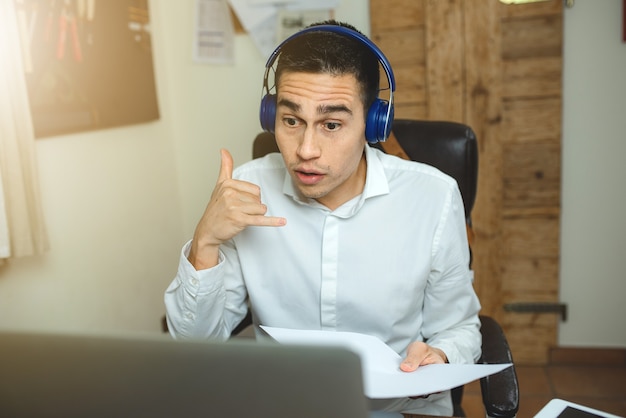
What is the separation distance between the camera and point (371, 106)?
44.9 inches

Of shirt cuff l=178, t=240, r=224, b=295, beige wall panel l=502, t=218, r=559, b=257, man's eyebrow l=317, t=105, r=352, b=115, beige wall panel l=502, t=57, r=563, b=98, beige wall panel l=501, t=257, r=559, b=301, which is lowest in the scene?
beige wall panel l=501, t=257, r=559, b=301

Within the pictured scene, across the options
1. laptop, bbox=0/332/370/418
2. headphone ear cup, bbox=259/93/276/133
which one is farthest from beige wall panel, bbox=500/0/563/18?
laptop, bbox=0/332/370/418

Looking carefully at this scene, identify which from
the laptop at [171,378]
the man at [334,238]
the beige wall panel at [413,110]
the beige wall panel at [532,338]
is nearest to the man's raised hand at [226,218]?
the man at [334,238]

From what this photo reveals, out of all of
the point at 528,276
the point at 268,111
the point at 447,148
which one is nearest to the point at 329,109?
the point at 268,111

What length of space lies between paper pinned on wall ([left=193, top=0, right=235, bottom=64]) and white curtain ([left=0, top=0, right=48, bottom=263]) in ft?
3.03

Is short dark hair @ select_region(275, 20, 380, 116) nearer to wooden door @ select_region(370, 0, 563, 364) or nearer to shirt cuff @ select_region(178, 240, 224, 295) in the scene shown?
shirt cuff @ select_region(178, 240, 224, 295)

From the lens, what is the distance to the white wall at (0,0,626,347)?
1.78 metres

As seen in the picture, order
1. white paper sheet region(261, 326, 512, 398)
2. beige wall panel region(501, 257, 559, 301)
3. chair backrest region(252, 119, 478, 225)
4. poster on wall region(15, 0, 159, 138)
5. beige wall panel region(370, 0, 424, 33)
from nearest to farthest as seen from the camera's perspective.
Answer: white paper sheet region(261, 326, 512, 398) → chair backrest region(252, 119, 478, 225) → poster on wall region(15, 0, 159, 138) → beige wall panel region(370, 0, 424, 33) → beige wall panel region(501, 257, 559, 301)

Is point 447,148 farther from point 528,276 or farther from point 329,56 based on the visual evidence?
point 528,276

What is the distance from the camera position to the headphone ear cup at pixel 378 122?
1.12 metres

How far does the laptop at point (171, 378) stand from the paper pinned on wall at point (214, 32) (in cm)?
199

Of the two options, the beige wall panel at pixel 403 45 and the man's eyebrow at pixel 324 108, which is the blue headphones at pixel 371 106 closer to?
the man's eyebrow at pixel 324 108

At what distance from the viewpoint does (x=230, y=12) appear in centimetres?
230

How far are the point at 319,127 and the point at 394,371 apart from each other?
0.49m
